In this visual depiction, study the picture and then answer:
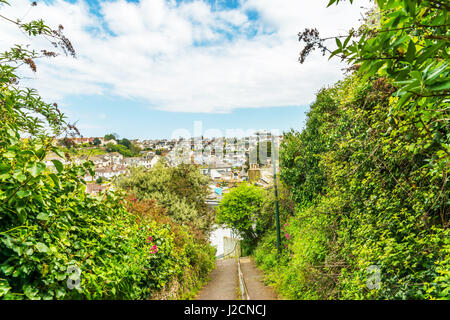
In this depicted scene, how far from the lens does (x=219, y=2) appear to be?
2.53m

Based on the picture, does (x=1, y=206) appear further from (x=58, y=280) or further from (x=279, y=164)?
(x=279, y=164)

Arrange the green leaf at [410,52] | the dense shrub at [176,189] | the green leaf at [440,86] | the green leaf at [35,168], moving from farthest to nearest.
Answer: the dense shrub at [176,189]
the green leaf at [35,168]
the green leaf at [410,52]
the green leaf at [440,86]

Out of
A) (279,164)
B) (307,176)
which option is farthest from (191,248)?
(279,164)

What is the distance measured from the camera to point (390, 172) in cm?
329

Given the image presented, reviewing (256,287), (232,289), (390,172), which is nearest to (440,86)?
(390,172)

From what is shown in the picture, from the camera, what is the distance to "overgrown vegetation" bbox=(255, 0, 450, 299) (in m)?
0.94

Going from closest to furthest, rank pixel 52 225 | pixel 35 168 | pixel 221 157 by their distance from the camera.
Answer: pixel 35 168
pixel 52 225
pixel 221 157

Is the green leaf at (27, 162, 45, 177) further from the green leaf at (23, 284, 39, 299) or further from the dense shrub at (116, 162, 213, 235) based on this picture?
the dense shrub at (116, 162, 213, 235)

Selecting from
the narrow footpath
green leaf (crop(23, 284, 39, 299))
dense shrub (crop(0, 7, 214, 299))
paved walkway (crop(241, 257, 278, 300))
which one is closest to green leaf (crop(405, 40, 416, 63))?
dense shrub (crop(0, 7, 214, 299))

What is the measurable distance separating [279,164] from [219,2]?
821 cm

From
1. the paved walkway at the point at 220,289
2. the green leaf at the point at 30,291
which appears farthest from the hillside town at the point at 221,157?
the green leaf at the point at 30,291

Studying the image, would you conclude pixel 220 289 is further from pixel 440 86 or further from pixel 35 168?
pixel 440 86

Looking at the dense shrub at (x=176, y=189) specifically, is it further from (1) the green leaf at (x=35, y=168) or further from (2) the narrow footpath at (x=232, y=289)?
(1) the green leaf at (x=35, y=168)

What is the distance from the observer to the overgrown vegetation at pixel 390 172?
94 cm
